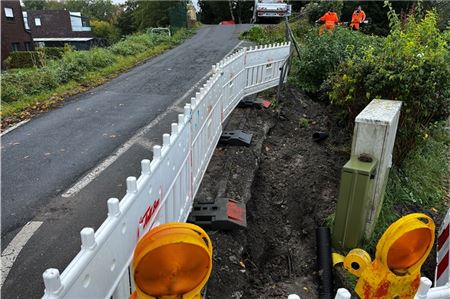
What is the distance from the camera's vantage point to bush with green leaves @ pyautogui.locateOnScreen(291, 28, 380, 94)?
8.94 m

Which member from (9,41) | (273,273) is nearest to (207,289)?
(273,273)

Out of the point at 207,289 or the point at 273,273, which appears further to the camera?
the point at 273,273

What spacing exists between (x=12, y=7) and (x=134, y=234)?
34.7 m

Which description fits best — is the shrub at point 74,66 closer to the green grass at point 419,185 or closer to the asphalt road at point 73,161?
the asphalt road at point 73,161

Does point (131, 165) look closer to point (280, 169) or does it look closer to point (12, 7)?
point (280, 169)

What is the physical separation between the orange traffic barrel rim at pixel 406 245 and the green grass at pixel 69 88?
795 cm

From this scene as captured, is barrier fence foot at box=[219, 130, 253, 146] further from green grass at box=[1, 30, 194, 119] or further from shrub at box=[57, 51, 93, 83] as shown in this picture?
shrub at box=[57, 51, 93, 83]

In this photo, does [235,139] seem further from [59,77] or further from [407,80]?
[59,77]

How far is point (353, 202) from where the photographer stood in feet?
12.3

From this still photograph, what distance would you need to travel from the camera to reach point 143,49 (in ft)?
52.7

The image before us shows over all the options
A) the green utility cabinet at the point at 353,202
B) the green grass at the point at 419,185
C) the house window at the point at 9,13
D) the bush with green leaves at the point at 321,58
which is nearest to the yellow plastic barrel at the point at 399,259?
the green utility cabinet at the point at 353,202

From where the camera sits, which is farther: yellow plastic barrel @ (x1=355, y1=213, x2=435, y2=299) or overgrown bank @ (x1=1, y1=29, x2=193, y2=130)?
overgrown bank @ (x1=1, y1=29, x2=193, y2=130)

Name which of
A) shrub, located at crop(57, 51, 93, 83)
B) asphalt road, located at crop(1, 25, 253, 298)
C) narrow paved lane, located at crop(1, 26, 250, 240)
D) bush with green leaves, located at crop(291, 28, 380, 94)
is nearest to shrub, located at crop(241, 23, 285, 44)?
narrow paved lane, located at crop(1, 26, 250, 240)

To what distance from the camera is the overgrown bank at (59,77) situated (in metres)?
8.62
